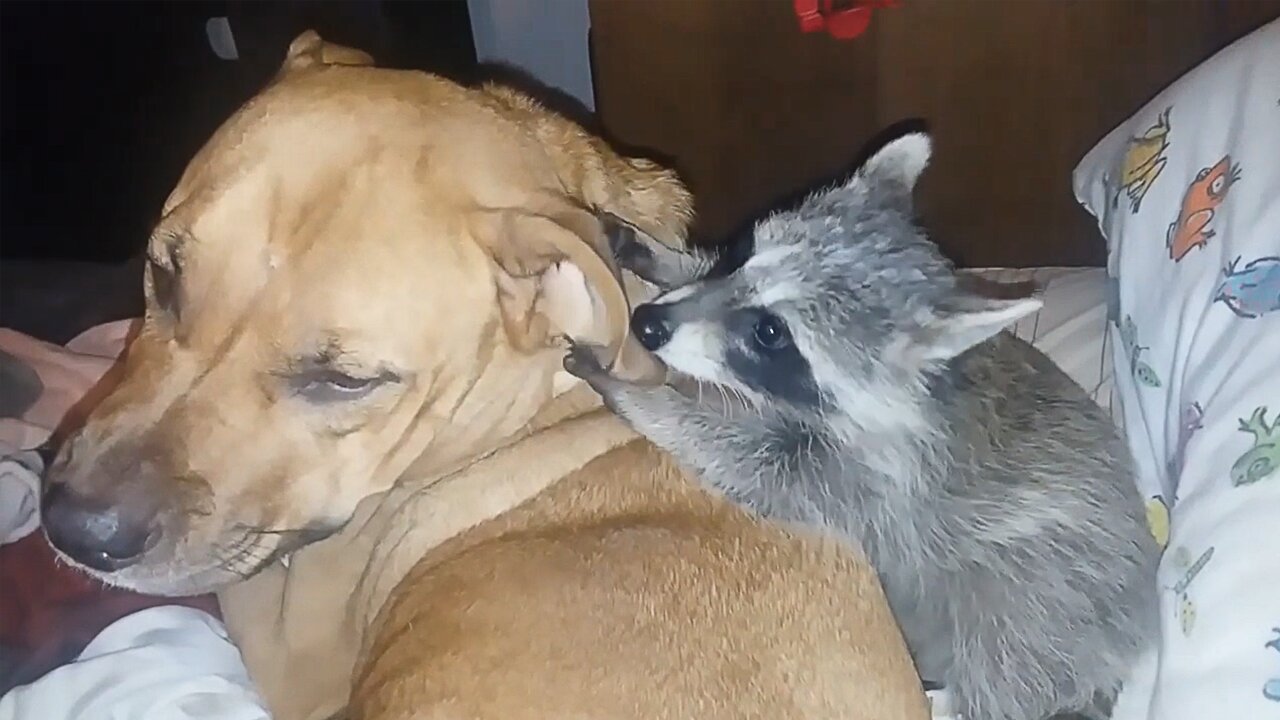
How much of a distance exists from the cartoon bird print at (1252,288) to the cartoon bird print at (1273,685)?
0.31 metres

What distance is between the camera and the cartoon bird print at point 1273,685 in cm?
124

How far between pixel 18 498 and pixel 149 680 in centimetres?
32

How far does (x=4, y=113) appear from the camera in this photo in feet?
8.61

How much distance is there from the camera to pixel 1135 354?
5.20 ft

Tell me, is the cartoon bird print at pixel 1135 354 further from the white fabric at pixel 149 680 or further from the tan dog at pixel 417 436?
the white fabric at pixel 149 680

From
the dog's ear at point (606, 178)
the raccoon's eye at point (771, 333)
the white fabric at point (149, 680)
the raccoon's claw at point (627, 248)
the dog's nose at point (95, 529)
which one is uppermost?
the dog's ear at point (606, 178)

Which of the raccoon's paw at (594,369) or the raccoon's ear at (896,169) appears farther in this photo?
the raccoon's ear at (896,169)

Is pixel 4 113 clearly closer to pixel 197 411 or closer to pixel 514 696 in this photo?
pixel 197 411

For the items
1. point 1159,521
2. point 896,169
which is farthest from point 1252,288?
point 896,169

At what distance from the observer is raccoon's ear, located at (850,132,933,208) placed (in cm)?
173

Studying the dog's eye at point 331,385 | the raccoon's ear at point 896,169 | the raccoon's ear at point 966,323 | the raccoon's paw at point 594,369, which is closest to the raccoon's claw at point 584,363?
the raccoon's paw at point 594,369

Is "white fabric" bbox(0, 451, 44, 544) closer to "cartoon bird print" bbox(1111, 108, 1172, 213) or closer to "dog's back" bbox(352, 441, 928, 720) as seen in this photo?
"dog's back" bbox(352, 441, 928, 720)

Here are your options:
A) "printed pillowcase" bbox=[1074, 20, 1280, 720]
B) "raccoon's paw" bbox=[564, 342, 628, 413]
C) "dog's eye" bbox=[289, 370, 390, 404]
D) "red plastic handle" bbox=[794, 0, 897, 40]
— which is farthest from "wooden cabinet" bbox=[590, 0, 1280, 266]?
"dog's eye" bbox=[289, 370, 390, 404]

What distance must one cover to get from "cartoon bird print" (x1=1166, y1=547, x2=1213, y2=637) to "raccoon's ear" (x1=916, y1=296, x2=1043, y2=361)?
27 cm
